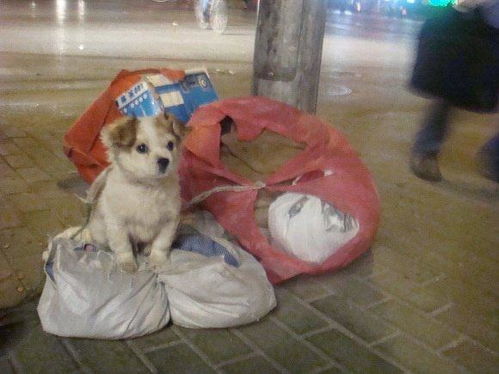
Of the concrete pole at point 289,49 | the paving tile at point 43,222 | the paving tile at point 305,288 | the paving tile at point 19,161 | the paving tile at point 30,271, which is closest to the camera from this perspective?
the paving tile at point 30,271

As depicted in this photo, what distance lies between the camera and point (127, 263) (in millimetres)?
2906

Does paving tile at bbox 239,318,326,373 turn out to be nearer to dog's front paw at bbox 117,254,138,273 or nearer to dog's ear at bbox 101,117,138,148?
dog's front paw at bbox 117,254,138,273

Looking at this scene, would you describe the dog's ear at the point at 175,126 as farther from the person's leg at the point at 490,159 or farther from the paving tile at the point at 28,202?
the person's leg at the point at 490,159

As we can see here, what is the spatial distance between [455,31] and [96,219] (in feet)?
10.3

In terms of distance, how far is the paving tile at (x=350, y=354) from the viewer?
260cm

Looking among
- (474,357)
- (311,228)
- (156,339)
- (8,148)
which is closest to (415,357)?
(474,357)

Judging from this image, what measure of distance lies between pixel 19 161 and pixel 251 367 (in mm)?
3051

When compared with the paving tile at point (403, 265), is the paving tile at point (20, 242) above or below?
above

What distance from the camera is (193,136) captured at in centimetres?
366

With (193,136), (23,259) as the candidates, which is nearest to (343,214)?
(193,136)

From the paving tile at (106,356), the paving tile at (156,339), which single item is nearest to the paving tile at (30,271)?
the paving tile at (106,356)

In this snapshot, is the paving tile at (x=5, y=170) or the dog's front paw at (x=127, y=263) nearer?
the dog's front paw at (x=127, y=263)

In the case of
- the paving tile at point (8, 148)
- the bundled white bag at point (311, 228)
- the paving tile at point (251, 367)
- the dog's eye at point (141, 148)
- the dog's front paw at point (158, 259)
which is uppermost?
the dog's eye at point (141, 148)

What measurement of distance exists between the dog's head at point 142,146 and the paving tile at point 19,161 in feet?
6.95
